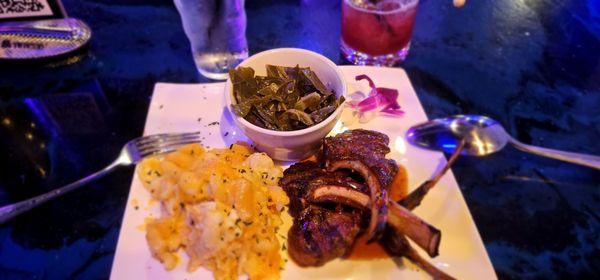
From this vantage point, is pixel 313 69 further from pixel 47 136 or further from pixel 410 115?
pixel 47 136

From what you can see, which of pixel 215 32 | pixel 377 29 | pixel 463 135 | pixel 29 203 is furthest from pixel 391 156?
pixel 29 203

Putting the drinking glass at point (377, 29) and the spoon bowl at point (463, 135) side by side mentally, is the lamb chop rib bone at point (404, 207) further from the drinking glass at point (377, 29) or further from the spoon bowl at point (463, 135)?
the drinking glass at point (377, 29)

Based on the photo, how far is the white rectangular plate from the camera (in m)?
1.86

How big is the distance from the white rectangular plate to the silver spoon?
8 centimetres

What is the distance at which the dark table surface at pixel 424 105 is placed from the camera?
221cm

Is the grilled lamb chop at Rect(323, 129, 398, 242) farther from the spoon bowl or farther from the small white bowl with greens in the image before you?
the spoon bowl

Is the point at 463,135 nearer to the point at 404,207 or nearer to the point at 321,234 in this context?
the point at 404,207

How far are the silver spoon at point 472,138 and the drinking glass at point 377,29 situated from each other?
798 millimetres

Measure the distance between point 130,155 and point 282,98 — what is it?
3.49ft

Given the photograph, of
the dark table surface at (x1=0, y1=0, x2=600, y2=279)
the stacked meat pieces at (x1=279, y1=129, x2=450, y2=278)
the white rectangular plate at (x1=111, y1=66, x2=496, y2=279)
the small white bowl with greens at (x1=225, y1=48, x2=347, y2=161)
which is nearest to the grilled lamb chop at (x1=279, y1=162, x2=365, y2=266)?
the stacked meat pieces at (x1=279, y1=129, x2=450, y2=278)

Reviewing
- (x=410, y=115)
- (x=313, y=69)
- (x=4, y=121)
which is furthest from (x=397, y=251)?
(x=4, y=121)

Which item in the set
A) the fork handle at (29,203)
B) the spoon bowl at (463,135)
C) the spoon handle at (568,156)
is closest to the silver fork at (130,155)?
the fork handle at (29,203)

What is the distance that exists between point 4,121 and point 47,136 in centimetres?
45

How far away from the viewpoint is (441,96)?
121 inches
